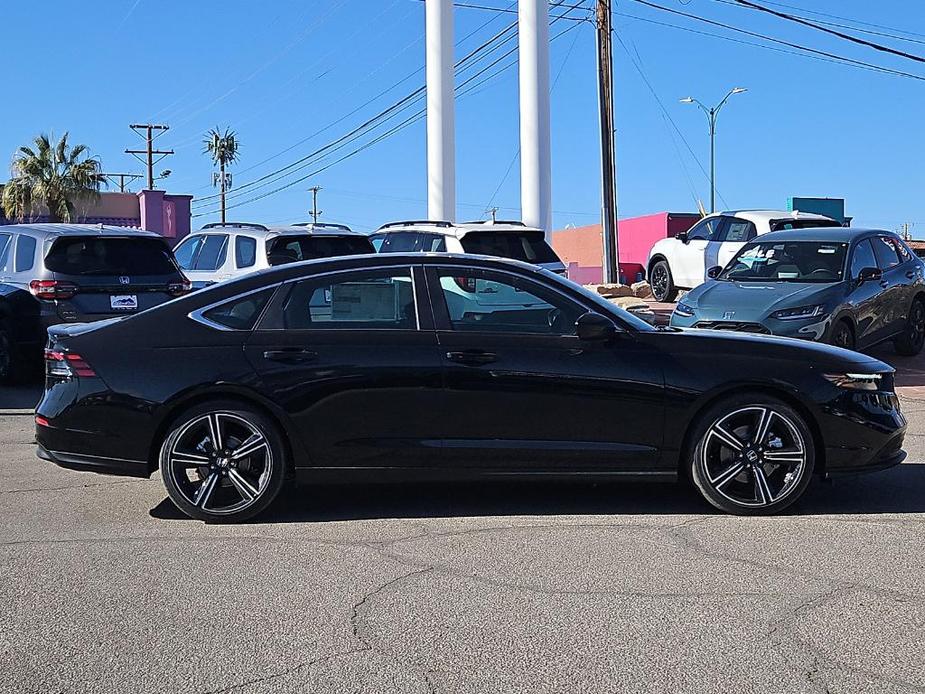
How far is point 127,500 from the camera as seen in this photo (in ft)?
23.1

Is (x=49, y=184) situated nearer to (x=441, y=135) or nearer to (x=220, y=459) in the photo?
(x=441, y=135)

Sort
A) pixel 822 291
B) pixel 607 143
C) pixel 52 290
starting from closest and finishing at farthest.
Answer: pixel 52 290 → pixel 822 291 → pixel 607 143

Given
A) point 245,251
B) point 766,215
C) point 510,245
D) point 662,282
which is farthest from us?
point 662,282

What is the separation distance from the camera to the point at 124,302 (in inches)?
467

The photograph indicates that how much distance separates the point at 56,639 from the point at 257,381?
214 cm

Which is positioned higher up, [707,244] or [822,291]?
[707,244]

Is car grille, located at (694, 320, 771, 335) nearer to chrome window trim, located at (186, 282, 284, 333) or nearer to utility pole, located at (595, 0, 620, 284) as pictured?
chrome window trim, located at (186, 282, 284, 333)

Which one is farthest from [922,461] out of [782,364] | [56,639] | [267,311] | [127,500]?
[56,639]

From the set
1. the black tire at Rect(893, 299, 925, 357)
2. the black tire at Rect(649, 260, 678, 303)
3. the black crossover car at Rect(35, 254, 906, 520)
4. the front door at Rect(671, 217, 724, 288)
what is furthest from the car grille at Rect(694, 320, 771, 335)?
the black tire at Rect(649, 260, 678, 303)

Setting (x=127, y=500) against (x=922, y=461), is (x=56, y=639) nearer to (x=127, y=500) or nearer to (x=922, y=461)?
(x=127, y=500)

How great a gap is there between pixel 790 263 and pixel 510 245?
164 inches

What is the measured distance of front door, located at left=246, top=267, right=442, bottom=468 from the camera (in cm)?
638

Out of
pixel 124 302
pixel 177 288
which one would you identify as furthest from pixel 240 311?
pixel 177 288

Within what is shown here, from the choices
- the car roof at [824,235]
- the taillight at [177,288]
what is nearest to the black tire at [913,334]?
the car roof at [824,235]
